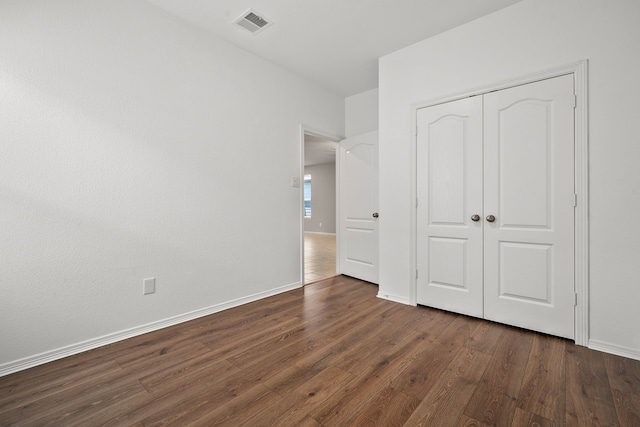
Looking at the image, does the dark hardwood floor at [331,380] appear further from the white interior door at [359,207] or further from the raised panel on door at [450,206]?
the white interior door at [359,207]

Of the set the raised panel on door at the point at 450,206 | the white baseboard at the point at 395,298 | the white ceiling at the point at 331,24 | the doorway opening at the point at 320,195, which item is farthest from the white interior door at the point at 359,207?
the doorway opening at the point at 320,195

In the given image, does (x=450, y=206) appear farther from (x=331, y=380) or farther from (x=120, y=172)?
(x=120, y=172)

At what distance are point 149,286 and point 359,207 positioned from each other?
106 inches

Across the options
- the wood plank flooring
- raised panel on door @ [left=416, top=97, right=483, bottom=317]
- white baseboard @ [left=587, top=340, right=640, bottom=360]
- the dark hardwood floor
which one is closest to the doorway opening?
the wood plank flooring

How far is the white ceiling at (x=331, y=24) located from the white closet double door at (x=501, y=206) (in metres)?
0.77

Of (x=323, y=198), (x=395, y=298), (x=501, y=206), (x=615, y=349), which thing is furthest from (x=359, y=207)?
(x=323, y=198)

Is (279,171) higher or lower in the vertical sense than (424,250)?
higher

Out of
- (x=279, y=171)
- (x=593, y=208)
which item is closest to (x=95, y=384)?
(x=279, y=171)

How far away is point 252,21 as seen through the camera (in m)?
2.60

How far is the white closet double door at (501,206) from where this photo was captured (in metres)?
2.23

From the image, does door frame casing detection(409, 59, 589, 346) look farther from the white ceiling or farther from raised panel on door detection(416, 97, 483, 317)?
the white ceiling

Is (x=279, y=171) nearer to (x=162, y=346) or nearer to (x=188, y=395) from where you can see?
(x=162, y=346)

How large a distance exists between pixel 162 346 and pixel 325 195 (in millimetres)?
8747

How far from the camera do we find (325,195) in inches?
418
